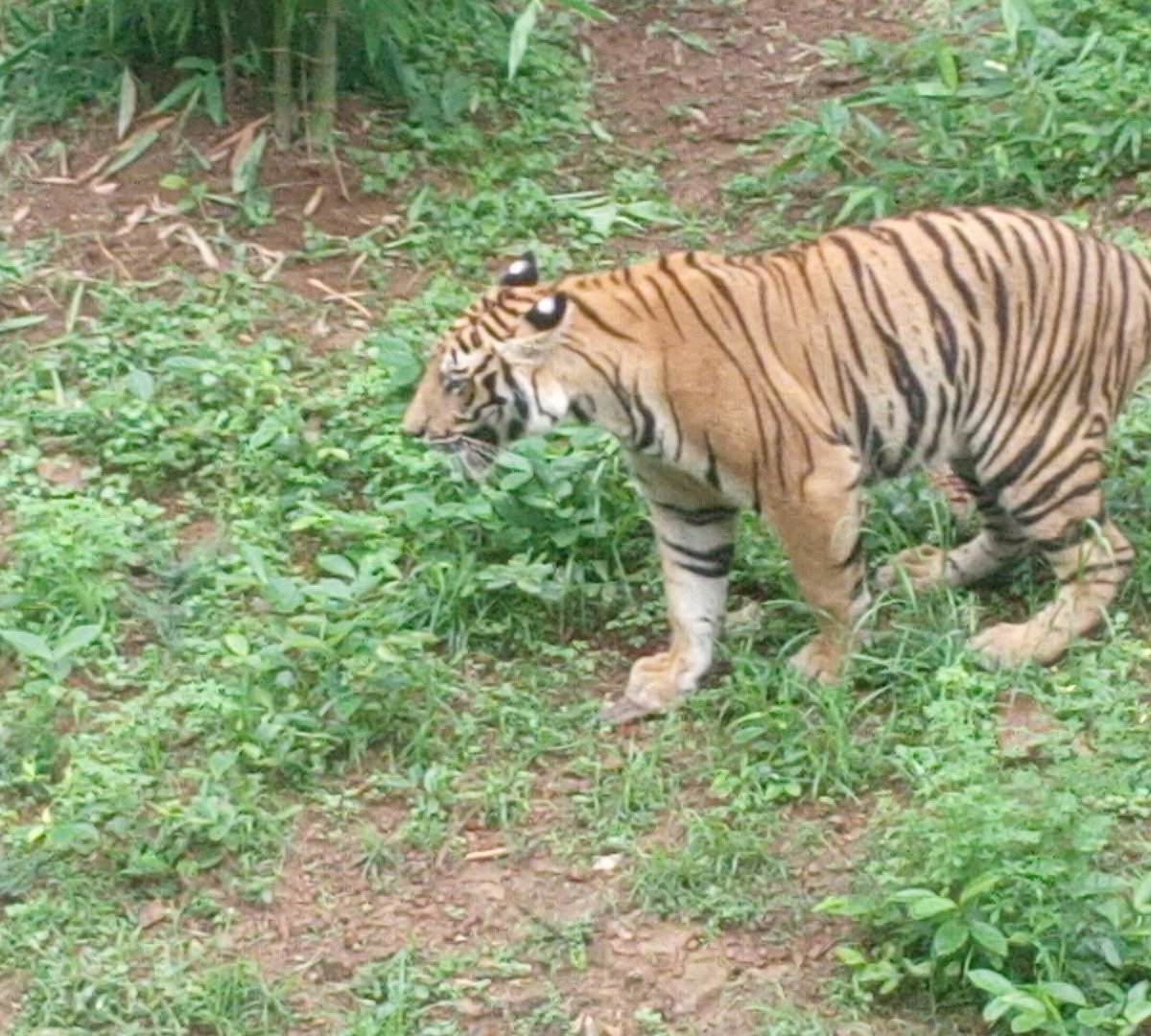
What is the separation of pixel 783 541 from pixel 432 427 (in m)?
0.89

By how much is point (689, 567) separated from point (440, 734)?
2.40 ft

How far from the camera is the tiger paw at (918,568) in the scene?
5.78 metres

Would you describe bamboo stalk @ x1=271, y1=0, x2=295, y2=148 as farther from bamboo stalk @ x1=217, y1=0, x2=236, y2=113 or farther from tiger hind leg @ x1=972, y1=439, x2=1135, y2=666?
tiger hind leg @ x1=972, y1=439, x2=1135, y2=666

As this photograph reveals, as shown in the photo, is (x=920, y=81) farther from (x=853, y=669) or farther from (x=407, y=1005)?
(x=407, y=1005)

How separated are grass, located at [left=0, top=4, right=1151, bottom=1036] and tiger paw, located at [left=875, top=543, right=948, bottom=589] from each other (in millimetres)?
65

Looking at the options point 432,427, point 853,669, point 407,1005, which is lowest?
point 407,1005

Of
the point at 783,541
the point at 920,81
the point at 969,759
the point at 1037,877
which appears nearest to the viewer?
the point at 1037,877

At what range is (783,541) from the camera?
5477mm

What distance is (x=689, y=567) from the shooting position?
18.7ft

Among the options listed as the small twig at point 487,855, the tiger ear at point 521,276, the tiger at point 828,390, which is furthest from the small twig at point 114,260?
the small twig at point 487,855

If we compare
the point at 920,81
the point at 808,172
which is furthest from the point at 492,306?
the point at 920,81

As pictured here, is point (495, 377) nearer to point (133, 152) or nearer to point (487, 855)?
point (487, 855)

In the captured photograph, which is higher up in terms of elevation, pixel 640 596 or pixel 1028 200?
pixel 1028 200

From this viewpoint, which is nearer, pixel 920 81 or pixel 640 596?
pixel 640 596
